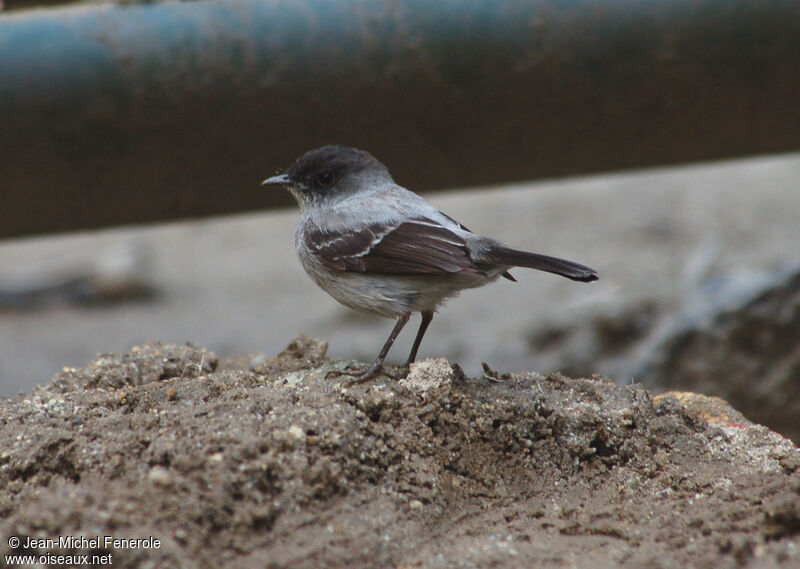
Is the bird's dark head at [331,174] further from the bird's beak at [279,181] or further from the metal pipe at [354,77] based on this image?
the metal pipe at [354,77]

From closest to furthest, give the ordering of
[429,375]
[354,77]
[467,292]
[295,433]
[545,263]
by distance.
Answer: [295,433], [429,375], [545,263], [354,77], [467,292]

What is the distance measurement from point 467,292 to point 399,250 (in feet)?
17.3

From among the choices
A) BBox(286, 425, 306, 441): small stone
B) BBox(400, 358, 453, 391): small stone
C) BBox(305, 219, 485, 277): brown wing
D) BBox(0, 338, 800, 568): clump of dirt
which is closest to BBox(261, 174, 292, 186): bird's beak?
BBox(305, 219, 485, 277): brown wing

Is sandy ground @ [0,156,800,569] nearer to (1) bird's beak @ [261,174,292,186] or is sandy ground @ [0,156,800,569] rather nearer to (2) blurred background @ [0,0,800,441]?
(1) bird's beak @ [261,174,292,186]

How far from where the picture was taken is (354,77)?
4594 millimetres

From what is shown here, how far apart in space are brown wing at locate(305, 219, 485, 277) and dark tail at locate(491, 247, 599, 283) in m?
0.12

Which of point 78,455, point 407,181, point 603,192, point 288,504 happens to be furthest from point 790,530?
point 603,192

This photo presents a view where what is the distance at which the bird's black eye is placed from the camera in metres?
4.70

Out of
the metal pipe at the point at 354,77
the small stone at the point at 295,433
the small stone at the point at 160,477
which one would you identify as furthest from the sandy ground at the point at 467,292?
the small stone at the point at 160,477

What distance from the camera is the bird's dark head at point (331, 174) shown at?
4.65m

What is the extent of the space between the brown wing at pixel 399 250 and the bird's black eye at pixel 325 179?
1.51 ft

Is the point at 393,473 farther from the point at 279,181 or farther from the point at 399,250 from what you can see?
the point at 279,181

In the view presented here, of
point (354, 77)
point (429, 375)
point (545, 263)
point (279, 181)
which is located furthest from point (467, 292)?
point (429, 375)

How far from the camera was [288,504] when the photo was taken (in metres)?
2.69
